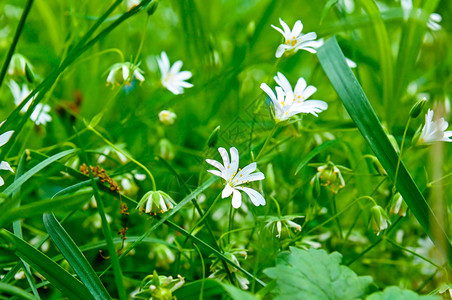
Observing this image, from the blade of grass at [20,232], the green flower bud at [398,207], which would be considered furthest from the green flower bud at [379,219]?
the blade of grass at [20,232]

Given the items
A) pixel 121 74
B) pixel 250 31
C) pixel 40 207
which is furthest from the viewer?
pixel 250 31

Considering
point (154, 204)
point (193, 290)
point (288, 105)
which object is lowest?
point (193, 290)

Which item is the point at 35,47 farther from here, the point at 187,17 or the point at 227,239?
the point at 227,239

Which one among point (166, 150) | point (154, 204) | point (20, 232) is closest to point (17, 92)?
point (166, 150)

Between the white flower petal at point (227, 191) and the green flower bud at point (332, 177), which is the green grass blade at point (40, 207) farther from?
the green flower bud at point (332, 177)

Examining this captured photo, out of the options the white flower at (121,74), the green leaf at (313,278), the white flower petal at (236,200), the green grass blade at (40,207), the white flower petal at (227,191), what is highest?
the green grass blade at (40,207)

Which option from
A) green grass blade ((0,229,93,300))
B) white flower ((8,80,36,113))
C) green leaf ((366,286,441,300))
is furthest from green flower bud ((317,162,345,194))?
white flower ((8,80,36,113))

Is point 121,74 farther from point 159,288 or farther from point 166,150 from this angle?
point 159,288
